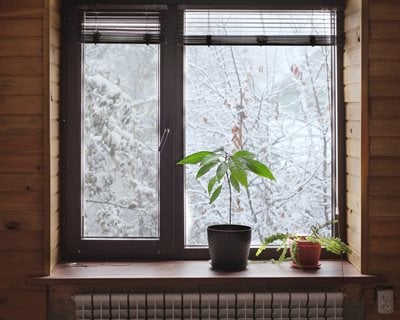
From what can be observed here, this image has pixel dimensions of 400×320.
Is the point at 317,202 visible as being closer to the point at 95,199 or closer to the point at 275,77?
the point at 275,77

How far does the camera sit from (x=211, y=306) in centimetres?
299

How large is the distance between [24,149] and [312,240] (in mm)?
1395

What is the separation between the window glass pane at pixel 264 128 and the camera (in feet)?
10.8

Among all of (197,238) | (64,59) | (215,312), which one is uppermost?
(64,59)

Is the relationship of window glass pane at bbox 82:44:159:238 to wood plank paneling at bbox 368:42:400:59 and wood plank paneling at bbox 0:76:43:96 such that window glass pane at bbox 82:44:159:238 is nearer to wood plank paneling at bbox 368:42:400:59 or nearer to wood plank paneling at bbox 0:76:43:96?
wood plank paneling at bbox 0:76:43:96

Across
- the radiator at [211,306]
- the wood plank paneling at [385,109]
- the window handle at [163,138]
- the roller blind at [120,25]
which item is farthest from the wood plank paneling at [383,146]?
the roller blind at [120,25]

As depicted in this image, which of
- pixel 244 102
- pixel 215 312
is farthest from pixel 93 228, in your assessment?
pixel 244 102

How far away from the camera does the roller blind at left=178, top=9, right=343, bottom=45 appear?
10.7 feet

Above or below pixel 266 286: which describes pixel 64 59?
above

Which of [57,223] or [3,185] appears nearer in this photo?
[3,185]

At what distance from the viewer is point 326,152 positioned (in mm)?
3314

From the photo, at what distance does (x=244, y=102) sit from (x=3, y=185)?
1226 millimetres

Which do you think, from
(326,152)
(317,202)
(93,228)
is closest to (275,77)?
(326,152)

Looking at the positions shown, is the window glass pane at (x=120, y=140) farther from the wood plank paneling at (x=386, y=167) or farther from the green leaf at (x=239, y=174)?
the wood plank paneling at (x=386, y=167)
